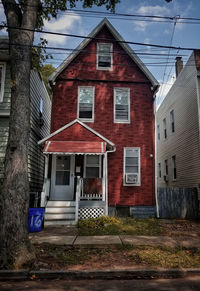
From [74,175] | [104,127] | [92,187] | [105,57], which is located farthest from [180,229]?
[105,57]

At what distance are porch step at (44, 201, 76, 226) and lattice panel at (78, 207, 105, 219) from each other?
447 mm

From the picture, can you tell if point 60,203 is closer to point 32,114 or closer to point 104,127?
point 104,127

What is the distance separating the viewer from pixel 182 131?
595 inches

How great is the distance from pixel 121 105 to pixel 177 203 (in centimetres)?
615

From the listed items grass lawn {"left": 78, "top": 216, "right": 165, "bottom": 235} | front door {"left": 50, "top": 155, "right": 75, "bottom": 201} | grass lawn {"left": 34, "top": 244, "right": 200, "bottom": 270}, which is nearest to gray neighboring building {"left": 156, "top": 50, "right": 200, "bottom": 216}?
grass lawn {"left": 78, "top": 216, "right": 165, "bottom": 235}

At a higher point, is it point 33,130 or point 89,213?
point 33,130

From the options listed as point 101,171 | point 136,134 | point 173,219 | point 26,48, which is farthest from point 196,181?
point 26,48

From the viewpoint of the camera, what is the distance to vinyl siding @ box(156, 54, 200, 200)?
13.2m

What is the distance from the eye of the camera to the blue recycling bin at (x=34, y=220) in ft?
26.5

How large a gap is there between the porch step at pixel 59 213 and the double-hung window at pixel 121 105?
17.4 ft

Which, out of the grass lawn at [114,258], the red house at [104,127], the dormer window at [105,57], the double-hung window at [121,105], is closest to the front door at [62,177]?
the red house at [104,127]

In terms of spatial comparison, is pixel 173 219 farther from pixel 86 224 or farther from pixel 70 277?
pixel 70 277

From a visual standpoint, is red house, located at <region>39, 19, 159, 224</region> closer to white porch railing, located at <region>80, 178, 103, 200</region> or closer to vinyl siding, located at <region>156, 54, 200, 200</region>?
white porch railing, located at <region>80, 178, 103, 200</region>

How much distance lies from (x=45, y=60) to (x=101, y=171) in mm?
5921
